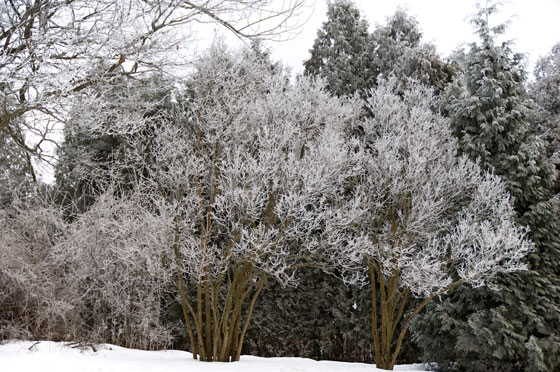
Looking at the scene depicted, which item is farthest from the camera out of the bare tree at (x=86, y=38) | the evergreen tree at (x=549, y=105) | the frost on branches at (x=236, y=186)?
the evergreen tree at (x=549, y=105)

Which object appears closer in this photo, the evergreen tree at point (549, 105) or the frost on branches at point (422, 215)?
the frost on branches at point (422, 215)

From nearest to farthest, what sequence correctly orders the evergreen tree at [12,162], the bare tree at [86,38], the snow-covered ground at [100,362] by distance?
the bare tree at [86,38]
the evergreen tree at [12,162]
the snow-covered ground at [100,362]

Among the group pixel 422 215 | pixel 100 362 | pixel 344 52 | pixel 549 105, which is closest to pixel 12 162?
pixel 100 362

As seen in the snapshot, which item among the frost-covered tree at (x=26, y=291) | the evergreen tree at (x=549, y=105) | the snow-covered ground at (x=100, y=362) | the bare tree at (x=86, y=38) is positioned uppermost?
the evergreen tree at (x=549, y=105)

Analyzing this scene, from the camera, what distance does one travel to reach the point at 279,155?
7.91m

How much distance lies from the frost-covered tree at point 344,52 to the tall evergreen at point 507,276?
295 centimetres

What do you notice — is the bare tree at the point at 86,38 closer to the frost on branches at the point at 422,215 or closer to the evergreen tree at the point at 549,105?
the frost on branches at the point at 422,215

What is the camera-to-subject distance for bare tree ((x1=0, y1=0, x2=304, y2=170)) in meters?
3.61

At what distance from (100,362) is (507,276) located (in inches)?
256

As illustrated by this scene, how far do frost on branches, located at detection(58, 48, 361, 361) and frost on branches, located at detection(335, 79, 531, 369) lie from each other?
2.06 ft

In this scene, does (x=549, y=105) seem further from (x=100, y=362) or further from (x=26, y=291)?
(x=26, y=291)

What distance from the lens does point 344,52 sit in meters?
12.6

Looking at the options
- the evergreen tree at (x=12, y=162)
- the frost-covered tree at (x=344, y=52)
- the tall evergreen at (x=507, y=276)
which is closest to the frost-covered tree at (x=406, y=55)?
→ the frost-covered tree at (x=344, y=52)

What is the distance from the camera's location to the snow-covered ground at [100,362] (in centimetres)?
645
